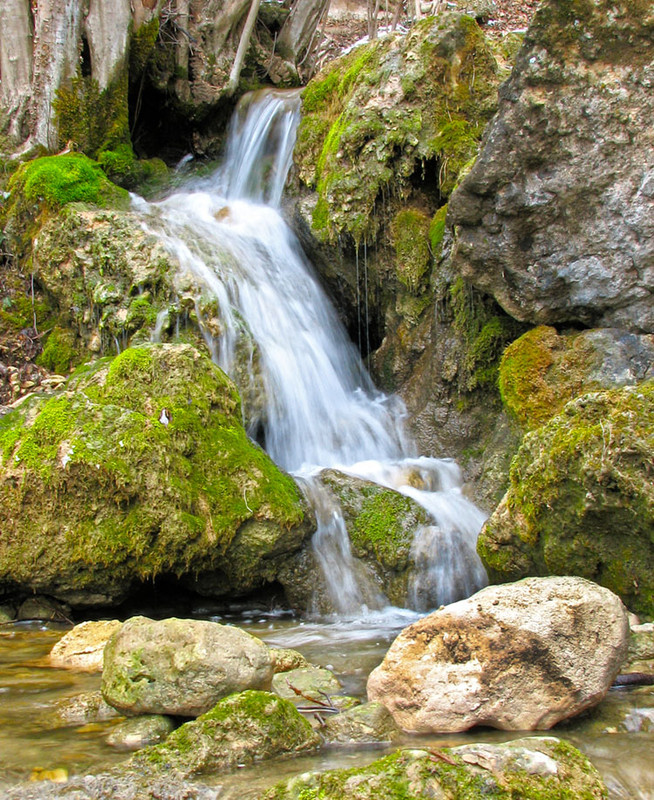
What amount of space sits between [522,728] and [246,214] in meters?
8.74

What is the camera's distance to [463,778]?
94.0 inches

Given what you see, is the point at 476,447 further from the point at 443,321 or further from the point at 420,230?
the point at 420,230

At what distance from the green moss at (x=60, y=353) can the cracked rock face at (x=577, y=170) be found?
4.84 m

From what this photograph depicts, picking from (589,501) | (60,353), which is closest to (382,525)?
(589,501)

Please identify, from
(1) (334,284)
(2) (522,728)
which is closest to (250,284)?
(1) (334,284)

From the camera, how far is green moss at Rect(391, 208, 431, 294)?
27.8 feet

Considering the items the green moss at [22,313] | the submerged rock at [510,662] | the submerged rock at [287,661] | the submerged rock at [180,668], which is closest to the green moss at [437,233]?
the green moss at [22,313]

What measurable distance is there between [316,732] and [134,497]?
2901 mm

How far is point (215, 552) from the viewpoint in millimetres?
5738

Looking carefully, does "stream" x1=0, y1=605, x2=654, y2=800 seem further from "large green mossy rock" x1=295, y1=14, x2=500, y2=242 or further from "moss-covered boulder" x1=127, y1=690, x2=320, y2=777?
"large green mossy rock" x1=295, y1=14, x2=500, y2=242

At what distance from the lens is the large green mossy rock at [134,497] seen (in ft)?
17.9

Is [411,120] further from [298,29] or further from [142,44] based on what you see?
[298,29]

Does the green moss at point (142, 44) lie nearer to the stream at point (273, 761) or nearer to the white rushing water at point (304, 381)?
the white rushing water at point (304, 381)

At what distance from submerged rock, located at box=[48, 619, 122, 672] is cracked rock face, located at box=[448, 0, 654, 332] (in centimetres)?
489
